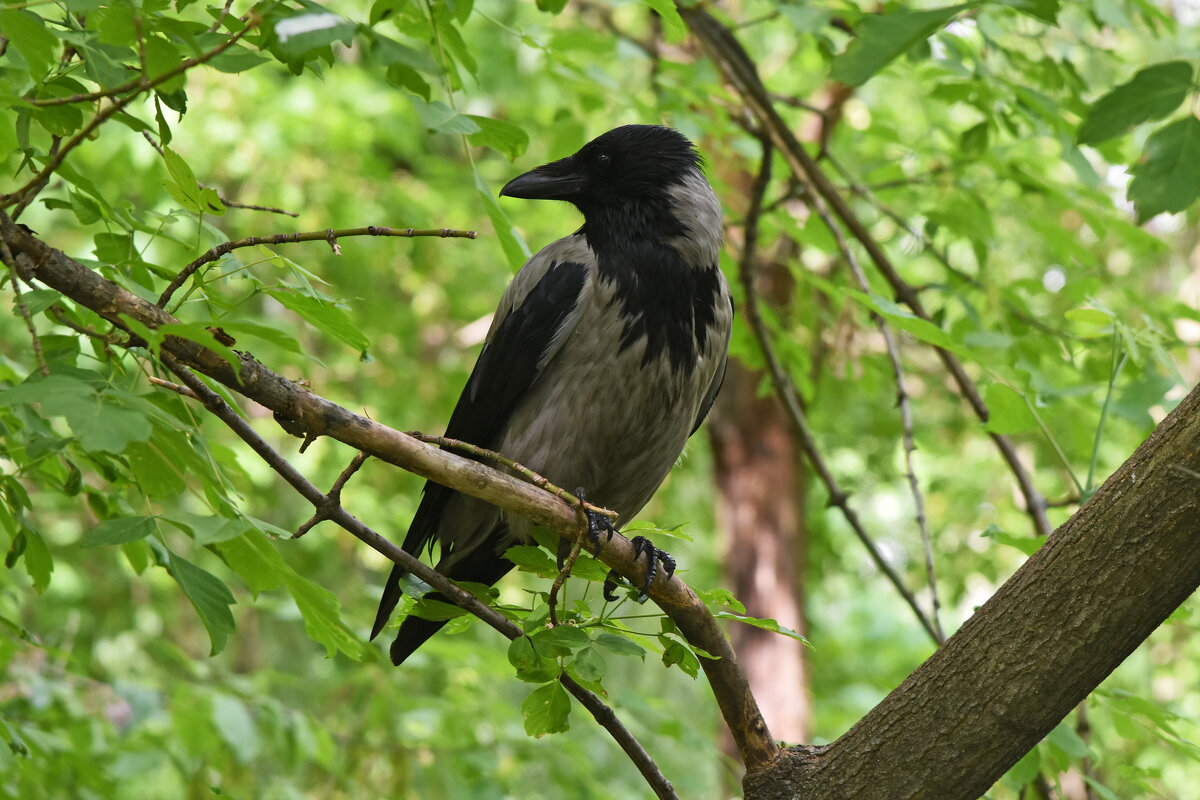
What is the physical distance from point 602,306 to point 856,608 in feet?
A: 38.3

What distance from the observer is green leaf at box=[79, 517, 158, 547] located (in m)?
1.74

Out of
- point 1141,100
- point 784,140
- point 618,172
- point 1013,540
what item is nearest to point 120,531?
point 1013,540

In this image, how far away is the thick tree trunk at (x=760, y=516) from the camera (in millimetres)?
7008

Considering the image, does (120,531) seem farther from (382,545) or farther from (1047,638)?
(1047,638)

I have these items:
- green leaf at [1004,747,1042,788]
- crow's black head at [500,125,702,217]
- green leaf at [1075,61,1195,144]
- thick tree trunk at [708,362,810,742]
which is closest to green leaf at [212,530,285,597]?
green leaf at [1075,61,1195,144]

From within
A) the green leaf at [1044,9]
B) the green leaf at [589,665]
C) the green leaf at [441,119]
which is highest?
the green leaf at [1044,9]

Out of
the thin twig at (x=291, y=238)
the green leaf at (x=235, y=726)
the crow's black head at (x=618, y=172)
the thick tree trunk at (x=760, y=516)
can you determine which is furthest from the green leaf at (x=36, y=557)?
the thick tree trunk at (x=760, y=516)

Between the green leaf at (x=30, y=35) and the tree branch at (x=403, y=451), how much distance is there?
1.02 ft

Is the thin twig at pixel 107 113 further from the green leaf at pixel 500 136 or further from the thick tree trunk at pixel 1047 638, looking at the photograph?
the thick tree trunk at pixel 1047 638

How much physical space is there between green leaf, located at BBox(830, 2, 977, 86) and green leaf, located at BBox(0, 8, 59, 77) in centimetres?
135

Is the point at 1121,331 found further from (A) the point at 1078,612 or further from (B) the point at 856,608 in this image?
(B) the point at 856,608

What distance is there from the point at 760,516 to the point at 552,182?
4.14 meters

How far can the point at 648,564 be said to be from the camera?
8.63 ft

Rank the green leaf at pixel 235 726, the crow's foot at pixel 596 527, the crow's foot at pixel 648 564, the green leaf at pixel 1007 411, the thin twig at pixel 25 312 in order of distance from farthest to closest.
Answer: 1. the green leaf at pixel 235 726
2. the green leaf at pixel 1007 411
3. the crow's foot at pixel 648 564
4. the crow's foot at pixel 596 527
5. the thin twig at pixel 25 312
